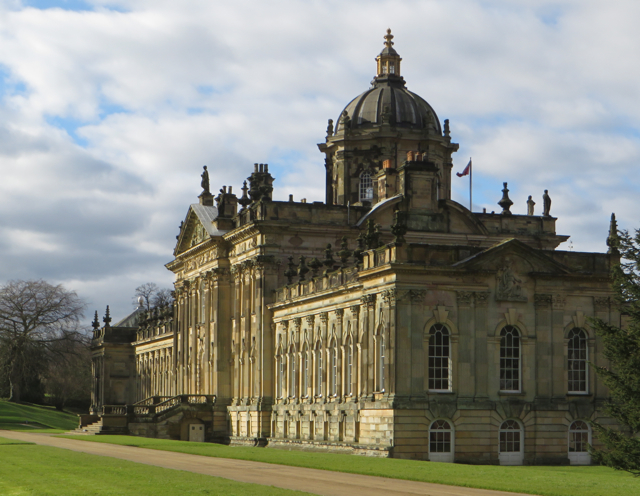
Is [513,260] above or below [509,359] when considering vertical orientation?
above

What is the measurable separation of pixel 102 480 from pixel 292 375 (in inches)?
1315

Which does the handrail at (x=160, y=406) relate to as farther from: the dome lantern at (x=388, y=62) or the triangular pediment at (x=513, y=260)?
the triangular pediment at (x=513, y=260)

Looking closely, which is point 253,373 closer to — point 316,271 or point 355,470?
point 316,271

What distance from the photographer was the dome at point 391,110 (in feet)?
253

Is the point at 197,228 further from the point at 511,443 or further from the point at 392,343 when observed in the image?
the point at 511,443

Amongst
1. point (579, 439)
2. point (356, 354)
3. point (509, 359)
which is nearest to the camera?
point (509, 359)

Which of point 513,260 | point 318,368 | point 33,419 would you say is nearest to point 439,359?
point 513,260

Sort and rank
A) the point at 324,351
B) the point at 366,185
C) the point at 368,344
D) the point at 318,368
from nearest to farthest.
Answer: the point at 368,344 → the point at 324,351 → the point at 318,368 → the point at 366,185

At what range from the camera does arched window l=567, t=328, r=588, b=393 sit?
51.9 m

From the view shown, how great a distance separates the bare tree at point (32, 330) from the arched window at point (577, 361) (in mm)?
63921

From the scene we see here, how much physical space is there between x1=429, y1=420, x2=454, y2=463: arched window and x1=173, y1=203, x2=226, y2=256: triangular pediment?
29411 millimetres

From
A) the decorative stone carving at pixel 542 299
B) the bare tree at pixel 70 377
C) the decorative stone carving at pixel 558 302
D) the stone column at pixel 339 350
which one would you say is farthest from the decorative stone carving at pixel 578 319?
the bare tree at pixel 70 377

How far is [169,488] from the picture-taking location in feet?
95.3

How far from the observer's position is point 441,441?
48.8 meters
